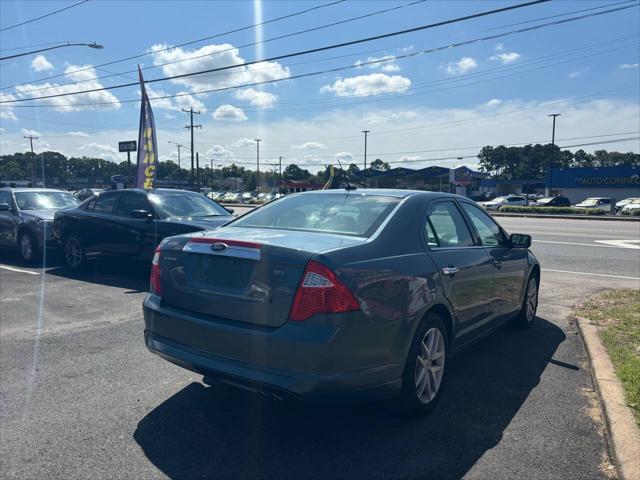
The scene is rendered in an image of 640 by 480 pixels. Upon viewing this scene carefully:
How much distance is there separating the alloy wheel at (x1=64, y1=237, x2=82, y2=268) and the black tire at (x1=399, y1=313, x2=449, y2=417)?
25.0 ft

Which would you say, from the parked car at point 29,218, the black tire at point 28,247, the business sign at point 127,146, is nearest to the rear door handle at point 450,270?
the parked car at point 29,218

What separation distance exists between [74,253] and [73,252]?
0.04m

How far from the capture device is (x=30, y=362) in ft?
15.2

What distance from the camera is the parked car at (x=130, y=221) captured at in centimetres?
817

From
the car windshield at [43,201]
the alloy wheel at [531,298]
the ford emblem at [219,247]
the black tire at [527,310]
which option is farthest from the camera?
the car windshield at [43,201]

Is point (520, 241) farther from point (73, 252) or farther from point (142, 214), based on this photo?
point (73, 252)

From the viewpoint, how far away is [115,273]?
939 cm

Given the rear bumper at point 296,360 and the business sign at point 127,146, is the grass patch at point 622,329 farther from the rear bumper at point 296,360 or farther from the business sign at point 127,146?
the business sign at point 127,146

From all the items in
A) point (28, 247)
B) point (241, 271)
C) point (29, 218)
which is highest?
point (241, 271)

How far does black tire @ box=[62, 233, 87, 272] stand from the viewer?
30.5 feet

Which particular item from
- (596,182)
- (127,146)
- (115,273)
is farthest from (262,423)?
(596,182)

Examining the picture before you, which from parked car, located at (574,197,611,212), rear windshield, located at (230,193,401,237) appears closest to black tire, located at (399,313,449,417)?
rear windshield, located at (230,193,401,237)

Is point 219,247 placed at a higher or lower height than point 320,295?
higher

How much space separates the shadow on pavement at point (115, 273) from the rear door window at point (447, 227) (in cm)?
513
